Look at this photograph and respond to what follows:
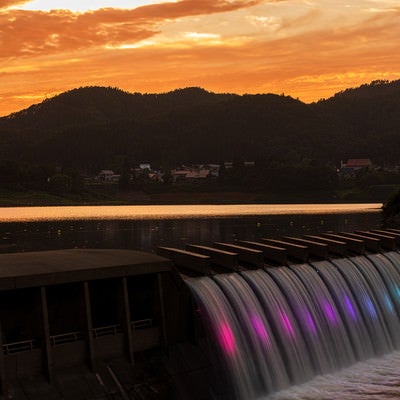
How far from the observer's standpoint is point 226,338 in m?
27.0

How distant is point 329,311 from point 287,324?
401 centimetres

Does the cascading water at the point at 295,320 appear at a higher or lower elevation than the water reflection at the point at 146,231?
higher

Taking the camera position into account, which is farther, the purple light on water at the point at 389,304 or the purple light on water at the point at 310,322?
the purple light on water at the point at 389,304

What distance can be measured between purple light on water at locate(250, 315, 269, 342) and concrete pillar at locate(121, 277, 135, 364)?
5.68 meters

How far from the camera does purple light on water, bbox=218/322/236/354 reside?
26.8 metres

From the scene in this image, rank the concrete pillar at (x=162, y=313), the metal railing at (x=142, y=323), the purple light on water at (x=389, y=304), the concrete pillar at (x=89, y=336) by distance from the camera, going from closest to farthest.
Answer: the concrete pillar at (x=89, y=336), the metal railing at (x=142, y=323), the concrete pillar at (x=162, y=313), the purple light on water at (x=389, y=304)

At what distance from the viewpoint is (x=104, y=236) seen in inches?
4306

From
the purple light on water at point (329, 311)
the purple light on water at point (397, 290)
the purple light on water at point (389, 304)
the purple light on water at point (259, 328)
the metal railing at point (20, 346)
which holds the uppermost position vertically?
the metal railing at point (20, 346)

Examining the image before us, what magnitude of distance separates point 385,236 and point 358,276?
10128mm

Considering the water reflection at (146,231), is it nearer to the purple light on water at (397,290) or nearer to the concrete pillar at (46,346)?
the purple light on water at (397,290)

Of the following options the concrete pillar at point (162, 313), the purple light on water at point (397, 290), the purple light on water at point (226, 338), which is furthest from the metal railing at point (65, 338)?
the purple light on water at point (397, 290)

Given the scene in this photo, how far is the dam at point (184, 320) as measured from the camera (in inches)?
944

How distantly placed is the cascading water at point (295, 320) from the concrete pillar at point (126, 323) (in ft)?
9.79

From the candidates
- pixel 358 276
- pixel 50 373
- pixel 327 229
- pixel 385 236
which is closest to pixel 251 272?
pixel 358 276
